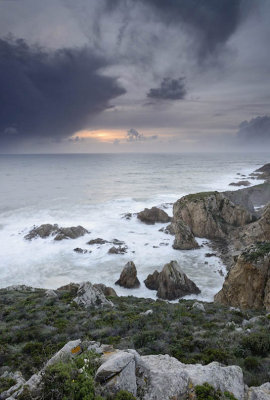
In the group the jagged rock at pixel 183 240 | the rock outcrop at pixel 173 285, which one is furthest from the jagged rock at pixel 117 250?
the rock outcrop at pixel 173 285

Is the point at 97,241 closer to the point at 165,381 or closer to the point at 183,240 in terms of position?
the point at 183,240

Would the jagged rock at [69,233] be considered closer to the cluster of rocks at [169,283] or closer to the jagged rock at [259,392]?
the cluster of rocks at [169,283]

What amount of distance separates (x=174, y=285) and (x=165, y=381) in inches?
769

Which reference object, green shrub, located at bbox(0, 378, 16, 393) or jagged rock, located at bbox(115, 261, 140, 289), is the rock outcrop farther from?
green shrub, located at bbox(0, 378, 16, 393)

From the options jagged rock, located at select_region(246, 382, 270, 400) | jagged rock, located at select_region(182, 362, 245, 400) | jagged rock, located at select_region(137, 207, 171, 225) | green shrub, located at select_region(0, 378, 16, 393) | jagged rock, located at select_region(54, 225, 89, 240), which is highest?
jagged rock, located at select_region(182, 362, 245, 400)

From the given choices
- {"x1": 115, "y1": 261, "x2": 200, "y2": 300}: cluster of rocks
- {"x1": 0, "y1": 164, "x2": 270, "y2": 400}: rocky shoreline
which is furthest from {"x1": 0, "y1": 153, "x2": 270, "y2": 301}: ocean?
Answer: {"x1": 0, "y1": 164, "x2": 270, "y2": 400}: rocky shoreline

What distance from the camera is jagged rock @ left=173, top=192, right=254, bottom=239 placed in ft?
131

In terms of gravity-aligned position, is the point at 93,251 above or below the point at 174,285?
below

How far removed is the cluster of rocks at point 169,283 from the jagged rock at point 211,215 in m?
15.2

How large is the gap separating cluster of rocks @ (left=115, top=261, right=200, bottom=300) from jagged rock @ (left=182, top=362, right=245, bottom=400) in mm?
18430

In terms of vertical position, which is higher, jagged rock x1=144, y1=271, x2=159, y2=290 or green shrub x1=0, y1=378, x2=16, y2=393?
green shrub x1=0, y1=378, x2=16, y2=393

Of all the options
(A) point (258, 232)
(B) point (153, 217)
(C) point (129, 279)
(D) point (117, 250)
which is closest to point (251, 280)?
(C) point (129, 279)

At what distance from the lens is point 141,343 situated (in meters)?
9.87

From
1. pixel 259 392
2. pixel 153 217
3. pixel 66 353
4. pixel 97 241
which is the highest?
pixel 66 353
